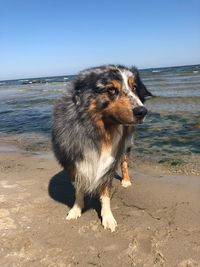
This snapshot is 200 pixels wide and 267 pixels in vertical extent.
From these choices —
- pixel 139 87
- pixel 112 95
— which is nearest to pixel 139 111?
pixel 112 95

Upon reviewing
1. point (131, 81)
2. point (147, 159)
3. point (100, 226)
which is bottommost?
point (147, 159)

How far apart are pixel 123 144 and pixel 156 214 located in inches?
38.9

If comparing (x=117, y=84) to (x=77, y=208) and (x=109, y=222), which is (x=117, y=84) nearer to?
(x=109, y=222)

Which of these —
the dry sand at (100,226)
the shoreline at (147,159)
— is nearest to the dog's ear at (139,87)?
the dry sand at (100,226)

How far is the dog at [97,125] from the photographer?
3783 mm

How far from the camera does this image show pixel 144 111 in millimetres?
3652

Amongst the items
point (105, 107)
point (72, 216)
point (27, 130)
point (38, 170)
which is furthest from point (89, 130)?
point (27, 130)

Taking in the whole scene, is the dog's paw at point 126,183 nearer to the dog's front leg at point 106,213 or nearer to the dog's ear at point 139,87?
the dog's front leg at point 106,213

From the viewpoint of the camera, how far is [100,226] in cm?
421

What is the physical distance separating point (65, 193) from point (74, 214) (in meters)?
0.90

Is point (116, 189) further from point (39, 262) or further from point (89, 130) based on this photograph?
point (39, 262)

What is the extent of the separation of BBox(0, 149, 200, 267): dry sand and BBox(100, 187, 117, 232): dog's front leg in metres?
0.08

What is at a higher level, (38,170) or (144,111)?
(144,111)

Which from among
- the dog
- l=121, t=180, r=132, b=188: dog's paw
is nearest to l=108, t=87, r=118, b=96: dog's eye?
the dog
